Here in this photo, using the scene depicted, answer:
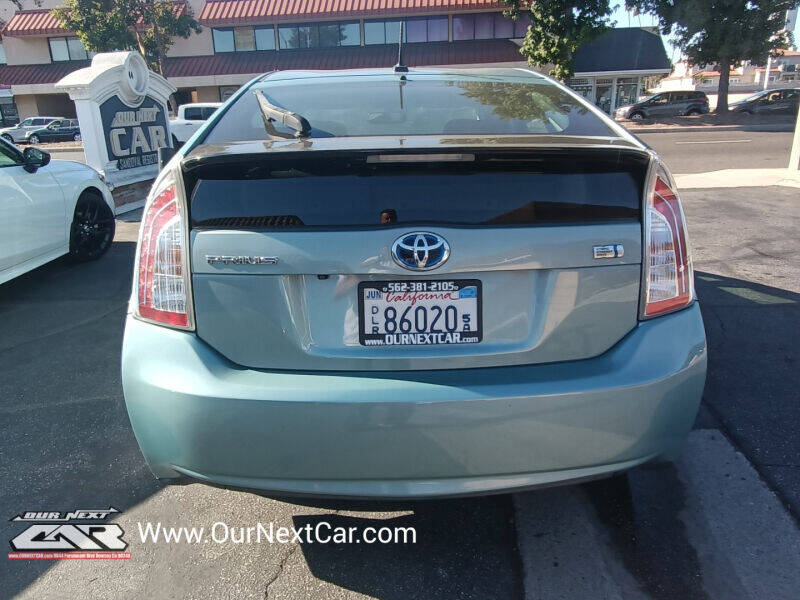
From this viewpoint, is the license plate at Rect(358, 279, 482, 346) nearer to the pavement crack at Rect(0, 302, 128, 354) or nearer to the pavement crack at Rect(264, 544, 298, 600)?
the pavement crack at Rect(264, 544, 298, 600)

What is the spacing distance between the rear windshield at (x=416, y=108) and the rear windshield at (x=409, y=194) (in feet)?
1.03

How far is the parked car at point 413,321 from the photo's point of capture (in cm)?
185

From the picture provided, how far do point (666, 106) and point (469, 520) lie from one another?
1321 inches

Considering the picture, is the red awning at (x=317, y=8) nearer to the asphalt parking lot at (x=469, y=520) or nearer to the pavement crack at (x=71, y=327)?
the pavement crack at (x=71, y=327)

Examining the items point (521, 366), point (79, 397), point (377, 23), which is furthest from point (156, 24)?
point (521, 366)

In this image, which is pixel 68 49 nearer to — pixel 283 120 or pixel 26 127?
pixel 26 127

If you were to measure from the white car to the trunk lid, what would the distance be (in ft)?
13.6

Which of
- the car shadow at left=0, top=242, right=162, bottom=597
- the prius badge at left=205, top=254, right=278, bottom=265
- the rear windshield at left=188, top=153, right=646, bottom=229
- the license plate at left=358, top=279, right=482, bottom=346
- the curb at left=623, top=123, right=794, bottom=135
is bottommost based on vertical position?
the car shadow at left=0, top=242, right=162, bottom=597

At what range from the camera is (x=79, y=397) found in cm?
362

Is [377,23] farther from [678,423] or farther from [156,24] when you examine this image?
[678,423]

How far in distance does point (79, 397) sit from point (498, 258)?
9.61ft

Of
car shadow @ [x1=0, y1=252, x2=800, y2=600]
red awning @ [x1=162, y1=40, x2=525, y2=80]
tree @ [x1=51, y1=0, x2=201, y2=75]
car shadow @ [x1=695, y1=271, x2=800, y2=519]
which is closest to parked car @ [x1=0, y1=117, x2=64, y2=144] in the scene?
tree @ [x1=51, y1=0, x2=201, y2=75]

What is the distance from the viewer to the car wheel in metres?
6.29

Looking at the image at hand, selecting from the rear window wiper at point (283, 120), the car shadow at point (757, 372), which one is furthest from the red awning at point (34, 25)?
the car shadow at point (757, 372)
